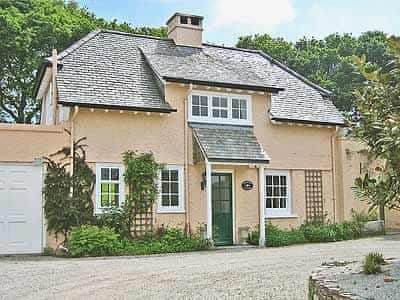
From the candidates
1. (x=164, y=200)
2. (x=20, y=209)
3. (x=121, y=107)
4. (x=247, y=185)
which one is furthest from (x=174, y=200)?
(x=20, y=209)

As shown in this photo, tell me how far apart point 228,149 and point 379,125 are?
10.2m

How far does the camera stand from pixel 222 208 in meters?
18.1

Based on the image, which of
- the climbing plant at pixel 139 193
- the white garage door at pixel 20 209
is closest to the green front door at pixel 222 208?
the climbing plant at pixel 139 193

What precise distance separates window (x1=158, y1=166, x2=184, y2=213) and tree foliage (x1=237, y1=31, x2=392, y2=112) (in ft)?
61.8

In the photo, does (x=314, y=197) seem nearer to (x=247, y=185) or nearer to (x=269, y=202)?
(x=269, y=202)

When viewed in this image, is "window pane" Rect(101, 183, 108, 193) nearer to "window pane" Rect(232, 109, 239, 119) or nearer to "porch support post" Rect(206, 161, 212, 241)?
"porch support post" Rect(206, 161, 212, 241)

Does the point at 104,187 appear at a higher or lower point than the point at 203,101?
lower

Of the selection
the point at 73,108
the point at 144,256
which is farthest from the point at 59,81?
the point at 144,256

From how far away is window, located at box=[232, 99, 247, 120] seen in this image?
18.6 metres

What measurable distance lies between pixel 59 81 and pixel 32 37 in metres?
12.5

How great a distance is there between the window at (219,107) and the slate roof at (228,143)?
403 mm

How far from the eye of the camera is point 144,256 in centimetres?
1466

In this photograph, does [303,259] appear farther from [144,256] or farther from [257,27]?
[257,27]

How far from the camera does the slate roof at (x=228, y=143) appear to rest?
16.9m
